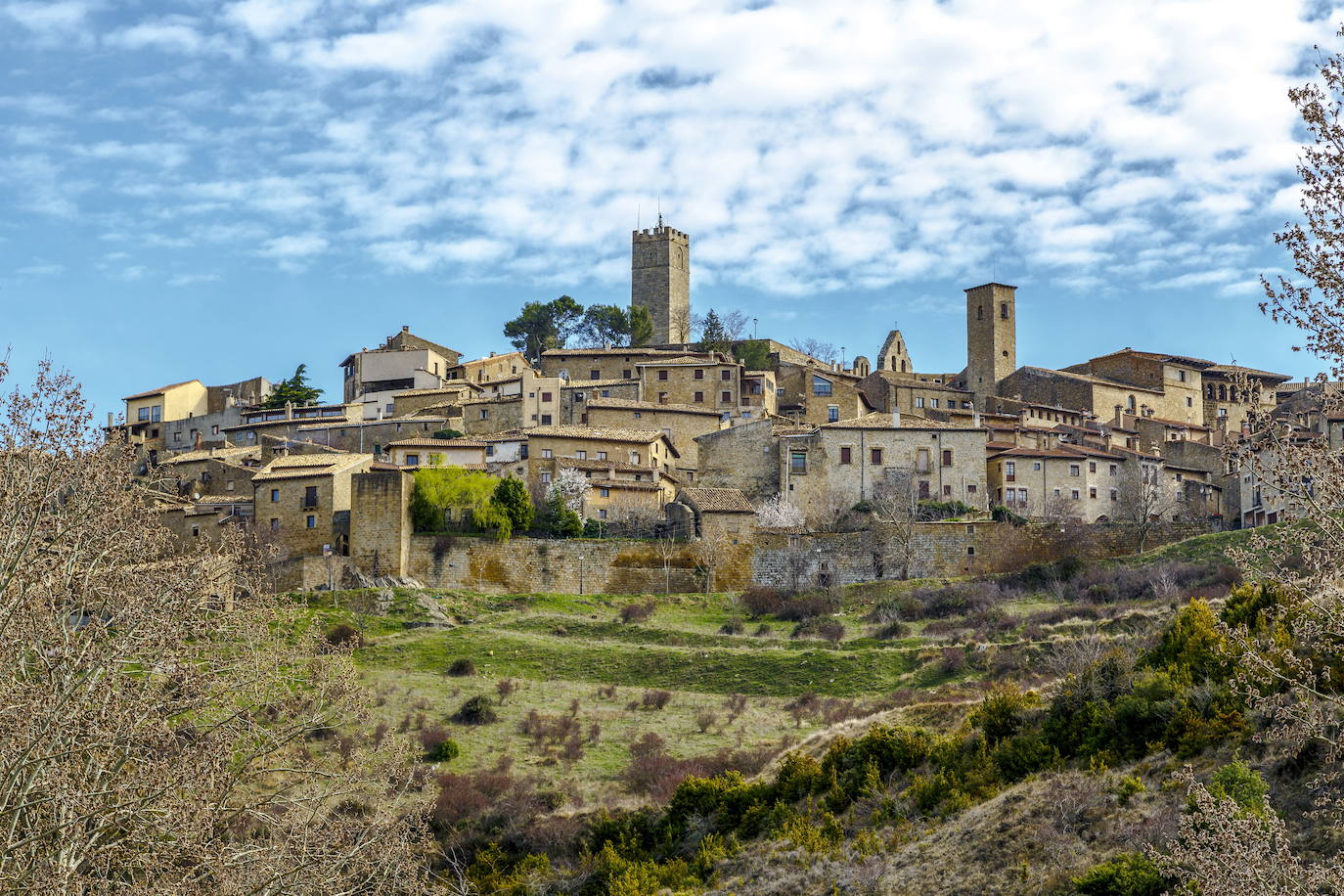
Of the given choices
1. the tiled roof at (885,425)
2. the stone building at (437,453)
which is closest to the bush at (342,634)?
the stone building at (437,453)

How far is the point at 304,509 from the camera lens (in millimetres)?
55438

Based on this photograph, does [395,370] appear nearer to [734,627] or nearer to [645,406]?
[645,406]

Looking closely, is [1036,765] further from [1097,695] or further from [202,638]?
[202,638]

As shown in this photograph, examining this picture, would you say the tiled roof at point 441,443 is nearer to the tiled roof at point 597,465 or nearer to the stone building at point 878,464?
the tiled roof at point 597,465

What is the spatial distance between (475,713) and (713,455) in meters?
26.5

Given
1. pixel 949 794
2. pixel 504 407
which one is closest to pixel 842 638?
pixel 949 794

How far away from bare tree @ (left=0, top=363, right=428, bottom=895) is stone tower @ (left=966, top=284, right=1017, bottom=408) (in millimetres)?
72427

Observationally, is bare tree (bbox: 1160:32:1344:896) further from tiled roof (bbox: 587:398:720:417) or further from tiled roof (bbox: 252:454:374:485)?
tiled roof (bbox: 587:398:720:417)

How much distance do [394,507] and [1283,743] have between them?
125 ft

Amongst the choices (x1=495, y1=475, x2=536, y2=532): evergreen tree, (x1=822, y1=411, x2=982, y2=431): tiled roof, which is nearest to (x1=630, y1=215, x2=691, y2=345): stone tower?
(x1=822, y1=411, x2=982, y2=431): tiled roof

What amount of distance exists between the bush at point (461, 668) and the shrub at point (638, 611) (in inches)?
272

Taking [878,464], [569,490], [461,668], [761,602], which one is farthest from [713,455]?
[461,668]

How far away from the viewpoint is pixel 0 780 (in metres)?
15.1

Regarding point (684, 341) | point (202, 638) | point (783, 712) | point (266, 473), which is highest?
point (684, 341)
